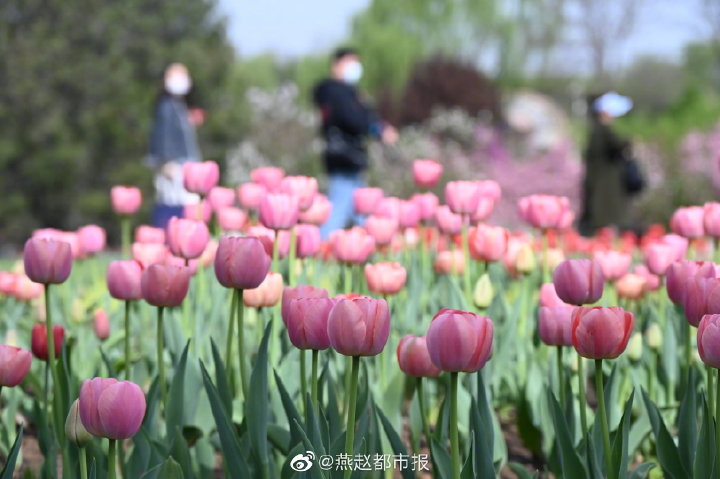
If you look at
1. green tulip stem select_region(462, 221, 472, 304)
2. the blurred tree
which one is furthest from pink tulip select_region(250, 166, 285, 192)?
the blurred tree

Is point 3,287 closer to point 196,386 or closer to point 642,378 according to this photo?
point 196,386

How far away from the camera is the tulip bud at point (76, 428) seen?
1.43m

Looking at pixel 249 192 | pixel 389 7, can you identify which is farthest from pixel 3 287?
pixel 389 7

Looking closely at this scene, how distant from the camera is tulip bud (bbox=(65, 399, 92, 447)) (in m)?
1.43

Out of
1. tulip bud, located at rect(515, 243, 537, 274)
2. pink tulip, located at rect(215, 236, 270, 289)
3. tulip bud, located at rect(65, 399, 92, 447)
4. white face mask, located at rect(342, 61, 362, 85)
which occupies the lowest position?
tulip bud, located at rect(65, 399, 92, 447)

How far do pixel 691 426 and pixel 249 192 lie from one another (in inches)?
61.9

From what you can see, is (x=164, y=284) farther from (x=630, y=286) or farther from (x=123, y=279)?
(x=630, y=286)

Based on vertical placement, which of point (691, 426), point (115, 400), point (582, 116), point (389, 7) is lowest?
point (691, 426)

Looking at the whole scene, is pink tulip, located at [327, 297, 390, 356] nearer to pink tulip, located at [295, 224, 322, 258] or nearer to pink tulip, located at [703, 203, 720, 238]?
pink tulip, located at [295, 224, 322, 258]

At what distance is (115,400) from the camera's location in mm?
1313

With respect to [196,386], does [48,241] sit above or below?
above

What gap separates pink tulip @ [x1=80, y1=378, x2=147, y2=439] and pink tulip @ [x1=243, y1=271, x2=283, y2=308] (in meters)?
0.69

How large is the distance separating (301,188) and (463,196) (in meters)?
0.50

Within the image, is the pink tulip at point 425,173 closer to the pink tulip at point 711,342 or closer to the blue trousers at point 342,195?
the pink tulip at point 711,342
